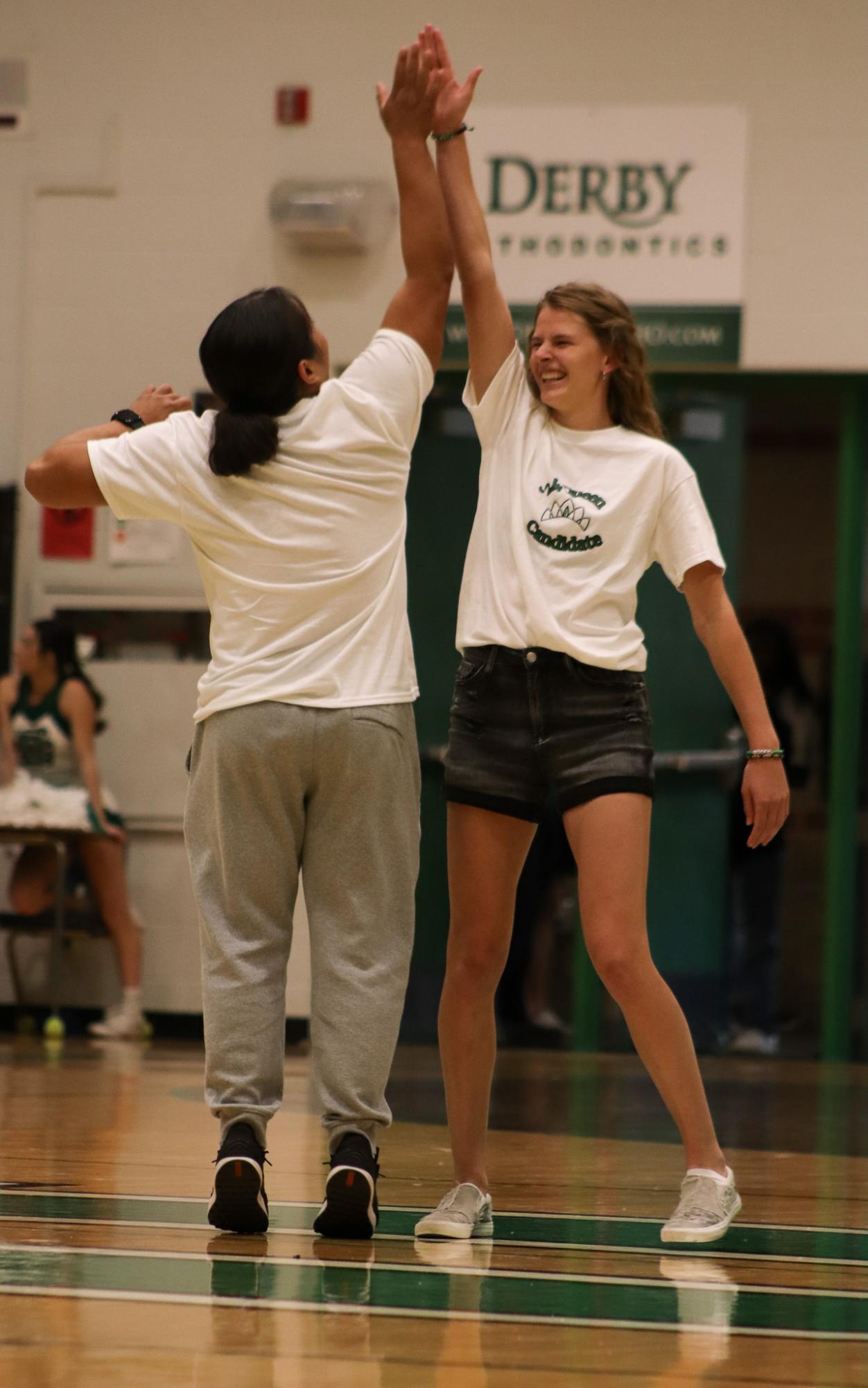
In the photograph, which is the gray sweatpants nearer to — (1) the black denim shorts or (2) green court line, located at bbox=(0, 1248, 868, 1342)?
(1) the black denim shorts

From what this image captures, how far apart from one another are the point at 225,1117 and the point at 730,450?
14.6ft

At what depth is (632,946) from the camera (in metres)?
2.67

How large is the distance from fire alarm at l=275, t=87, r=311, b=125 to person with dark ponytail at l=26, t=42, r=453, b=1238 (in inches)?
163

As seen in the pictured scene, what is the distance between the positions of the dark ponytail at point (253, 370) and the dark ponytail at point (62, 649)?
12.7ft

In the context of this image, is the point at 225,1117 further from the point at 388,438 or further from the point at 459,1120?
→ the point at 388,438

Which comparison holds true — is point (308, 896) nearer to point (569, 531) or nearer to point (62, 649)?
point (569, 531)

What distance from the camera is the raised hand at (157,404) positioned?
278 cm

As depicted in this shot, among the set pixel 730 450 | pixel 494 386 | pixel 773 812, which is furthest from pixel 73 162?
pixel 773 812

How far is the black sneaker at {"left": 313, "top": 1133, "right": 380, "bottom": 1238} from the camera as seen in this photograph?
2.54m

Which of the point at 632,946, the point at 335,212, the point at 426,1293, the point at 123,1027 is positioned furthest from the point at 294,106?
the point at 426,1293

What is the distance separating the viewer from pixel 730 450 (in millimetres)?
6527

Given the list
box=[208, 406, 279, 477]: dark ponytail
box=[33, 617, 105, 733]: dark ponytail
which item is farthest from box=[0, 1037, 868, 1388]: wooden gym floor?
Answer: box=[33, 617, 105, 733]: dark ponytail

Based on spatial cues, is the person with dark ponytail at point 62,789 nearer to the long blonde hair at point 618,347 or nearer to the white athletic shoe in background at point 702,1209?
the long blonde hair at point 618,347

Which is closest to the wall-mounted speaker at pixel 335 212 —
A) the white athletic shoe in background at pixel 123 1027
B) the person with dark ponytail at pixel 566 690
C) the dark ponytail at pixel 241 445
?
the white athletic shoe in background at pixel 123 1027
